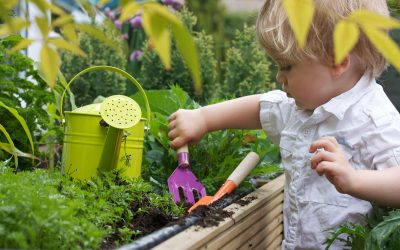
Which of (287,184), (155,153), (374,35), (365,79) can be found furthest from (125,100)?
(374,35)

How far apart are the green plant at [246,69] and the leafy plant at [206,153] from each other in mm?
708

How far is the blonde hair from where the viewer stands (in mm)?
1502

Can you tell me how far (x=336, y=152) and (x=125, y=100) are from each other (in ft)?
1.77

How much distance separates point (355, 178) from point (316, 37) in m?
0.38

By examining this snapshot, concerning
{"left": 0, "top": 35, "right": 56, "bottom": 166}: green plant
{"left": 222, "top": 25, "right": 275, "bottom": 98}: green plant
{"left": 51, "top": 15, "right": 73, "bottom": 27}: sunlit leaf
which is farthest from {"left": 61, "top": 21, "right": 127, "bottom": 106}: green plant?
{"left": 51, "top": 15, "right": 73, "bottom": 27}: sunlit leaf

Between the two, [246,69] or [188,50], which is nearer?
[188,50]

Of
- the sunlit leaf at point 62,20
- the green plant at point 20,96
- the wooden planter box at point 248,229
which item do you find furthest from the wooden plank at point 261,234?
the sunlit leaf at point 62,20

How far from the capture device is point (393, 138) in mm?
1459

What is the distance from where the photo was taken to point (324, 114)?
1554mm

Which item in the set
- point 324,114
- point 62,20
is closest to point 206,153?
point 324,114

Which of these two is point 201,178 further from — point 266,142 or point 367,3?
point 367,3

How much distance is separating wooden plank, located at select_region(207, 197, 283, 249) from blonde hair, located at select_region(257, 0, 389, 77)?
41 centimetres

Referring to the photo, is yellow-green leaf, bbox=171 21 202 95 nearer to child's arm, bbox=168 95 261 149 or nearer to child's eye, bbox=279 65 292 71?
child's eye, bbox=279 65 292 71

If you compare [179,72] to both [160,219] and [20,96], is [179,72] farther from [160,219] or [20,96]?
[160,219]
